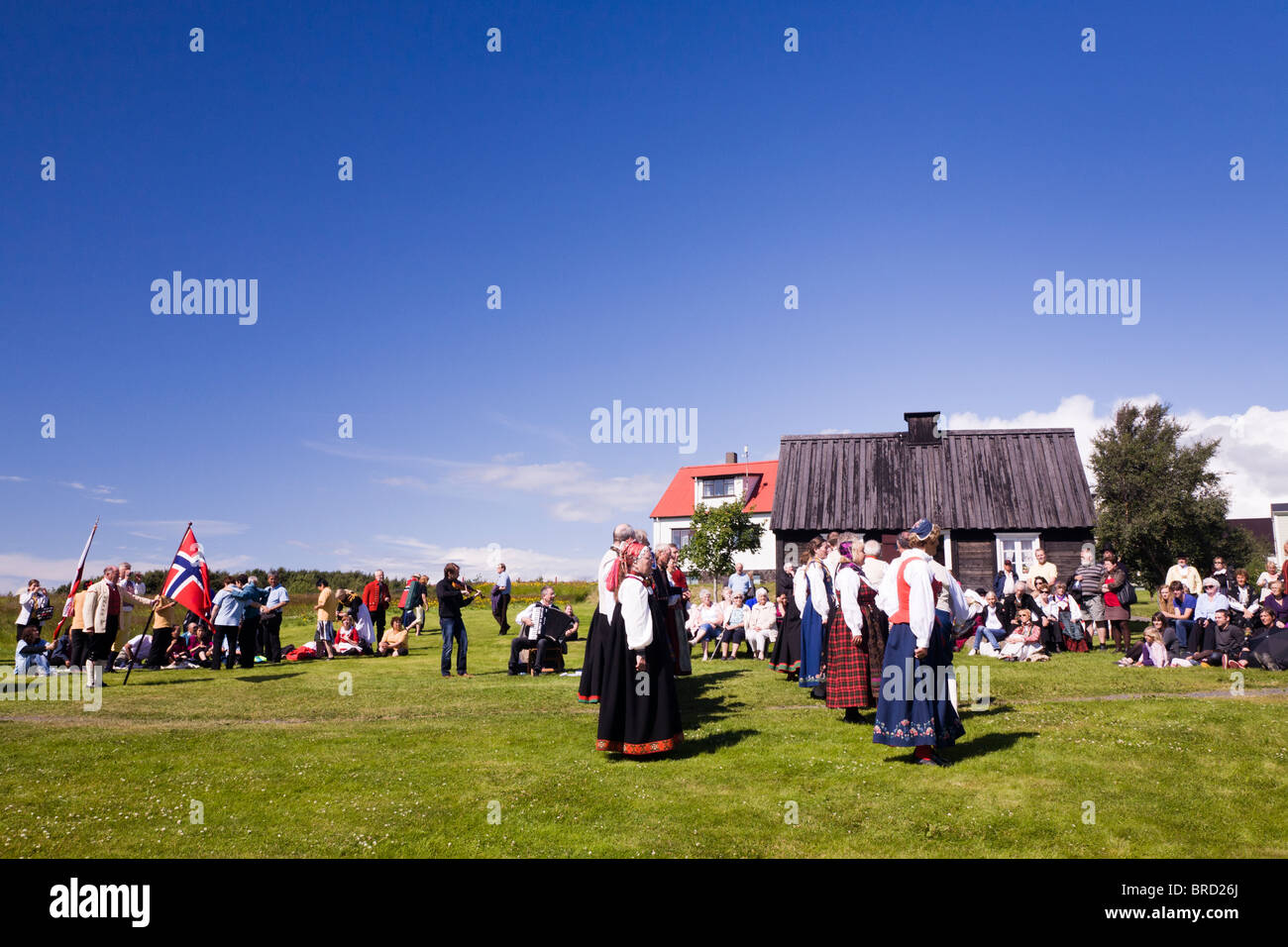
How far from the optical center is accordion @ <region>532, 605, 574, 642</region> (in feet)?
49.2

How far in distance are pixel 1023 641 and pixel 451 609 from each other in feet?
37.4

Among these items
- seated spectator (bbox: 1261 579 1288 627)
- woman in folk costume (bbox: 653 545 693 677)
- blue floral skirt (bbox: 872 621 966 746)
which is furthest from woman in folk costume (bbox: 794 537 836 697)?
seated spectator (bbox: 1261 579 1288 627)

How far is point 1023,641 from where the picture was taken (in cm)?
1581

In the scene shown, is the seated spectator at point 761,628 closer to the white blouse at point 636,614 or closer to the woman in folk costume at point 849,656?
the woman in folk costume at point 849,656

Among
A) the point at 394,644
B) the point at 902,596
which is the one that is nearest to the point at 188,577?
the point at 394,644

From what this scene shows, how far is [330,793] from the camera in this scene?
263 inches

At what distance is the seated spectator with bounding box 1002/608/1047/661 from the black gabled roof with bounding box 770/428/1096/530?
12974 mm

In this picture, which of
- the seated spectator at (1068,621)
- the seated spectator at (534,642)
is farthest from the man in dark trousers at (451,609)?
the seated spectator at (1068,621)

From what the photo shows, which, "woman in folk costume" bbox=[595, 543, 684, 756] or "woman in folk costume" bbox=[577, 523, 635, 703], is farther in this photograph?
"woman in folk costume" bbox=[577, 523, 635, 703]

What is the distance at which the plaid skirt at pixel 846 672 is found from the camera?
923 centimetres

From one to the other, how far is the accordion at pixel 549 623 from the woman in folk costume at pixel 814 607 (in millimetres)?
4907

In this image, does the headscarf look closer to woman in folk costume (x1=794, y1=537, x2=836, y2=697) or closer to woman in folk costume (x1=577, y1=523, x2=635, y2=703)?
woman in folk costume (x1=577, y1=523, x2=635, y2=703)
